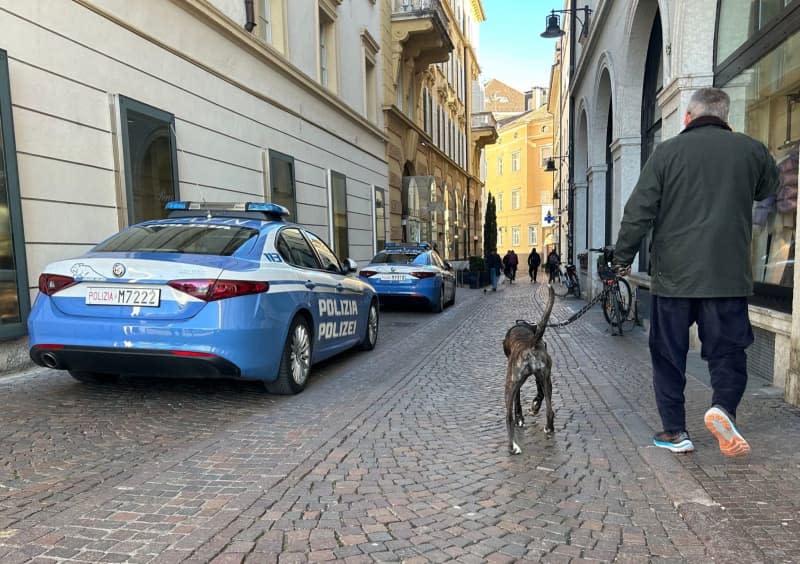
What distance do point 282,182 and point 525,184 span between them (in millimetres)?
52050

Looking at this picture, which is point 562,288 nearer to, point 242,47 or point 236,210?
point 242,47

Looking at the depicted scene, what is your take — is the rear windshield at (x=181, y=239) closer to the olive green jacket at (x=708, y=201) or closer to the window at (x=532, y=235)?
the olive green jacket at (x=708, y=201)

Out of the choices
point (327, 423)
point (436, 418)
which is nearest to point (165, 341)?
point (327, 423)

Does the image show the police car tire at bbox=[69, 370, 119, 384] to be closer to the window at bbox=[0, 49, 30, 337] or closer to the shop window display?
the window at bbox=[0, 49, 30, 337]

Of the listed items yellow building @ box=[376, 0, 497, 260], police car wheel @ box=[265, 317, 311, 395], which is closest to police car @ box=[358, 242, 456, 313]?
police car wheel @ box=[265, 317, 311, 395]

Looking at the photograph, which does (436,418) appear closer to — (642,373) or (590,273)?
(642,373)

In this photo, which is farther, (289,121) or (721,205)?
(289,121)

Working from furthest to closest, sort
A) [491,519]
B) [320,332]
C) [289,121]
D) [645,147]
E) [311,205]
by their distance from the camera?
[311,205]
[289,121]
[645,147]
[320,332]
[491,519]

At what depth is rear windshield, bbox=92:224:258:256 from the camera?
4.64 m

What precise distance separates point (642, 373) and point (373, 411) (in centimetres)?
315

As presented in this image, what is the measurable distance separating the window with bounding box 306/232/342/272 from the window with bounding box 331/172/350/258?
8.22 m

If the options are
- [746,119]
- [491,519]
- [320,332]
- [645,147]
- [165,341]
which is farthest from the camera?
[645,147]

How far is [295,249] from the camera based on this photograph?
563 centimetres

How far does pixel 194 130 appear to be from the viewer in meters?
9.20
